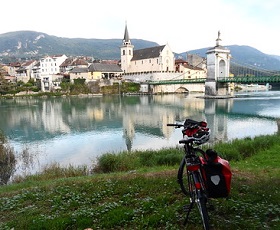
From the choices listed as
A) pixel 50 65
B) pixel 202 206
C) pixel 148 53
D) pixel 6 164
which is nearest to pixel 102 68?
pixel 148 53

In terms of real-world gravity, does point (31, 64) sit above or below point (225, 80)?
above

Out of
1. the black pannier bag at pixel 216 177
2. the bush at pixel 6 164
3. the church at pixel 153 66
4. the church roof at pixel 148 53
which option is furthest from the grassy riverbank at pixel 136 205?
the church roof at pixel 148 53

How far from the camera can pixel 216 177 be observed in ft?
10.0

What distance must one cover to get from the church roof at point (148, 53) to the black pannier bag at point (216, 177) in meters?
74.6

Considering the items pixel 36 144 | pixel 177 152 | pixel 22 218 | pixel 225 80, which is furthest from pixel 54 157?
pixel 225 80

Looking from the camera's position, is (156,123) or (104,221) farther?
(156,123)

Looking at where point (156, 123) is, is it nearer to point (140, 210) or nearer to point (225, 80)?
point (140, 210)

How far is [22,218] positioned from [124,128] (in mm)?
18946

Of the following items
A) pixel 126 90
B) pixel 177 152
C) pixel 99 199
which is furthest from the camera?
pixel 126 90

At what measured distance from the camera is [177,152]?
10531mm

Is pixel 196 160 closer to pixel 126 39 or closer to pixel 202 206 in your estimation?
pixel 202 206

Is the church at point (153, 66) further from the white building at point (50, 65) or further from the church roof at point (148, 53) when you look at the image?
the white building at point (50, 65)

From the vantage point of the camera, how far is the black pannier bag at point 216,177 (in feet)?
10.0

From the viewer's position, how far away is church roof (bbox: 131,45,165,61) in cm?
7662
